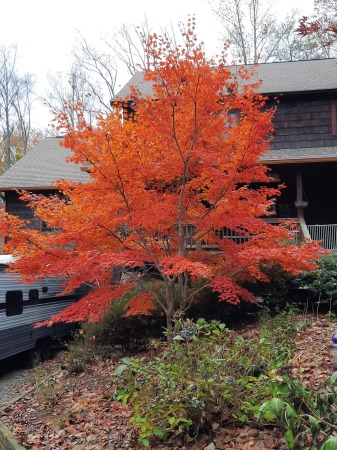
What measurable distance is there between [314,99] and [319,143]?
5.29 ft

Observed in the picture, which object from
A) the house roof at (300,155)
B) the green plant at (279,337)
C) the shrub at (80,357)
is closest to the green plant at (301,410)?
the green plant at (279,337)

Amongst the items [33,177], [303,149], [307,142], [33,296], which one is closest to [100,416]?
[33,296]

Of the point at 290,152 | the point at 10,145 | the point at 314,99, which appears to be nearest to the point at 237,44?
the point at 314,99

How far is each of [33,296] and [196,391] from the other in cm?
825

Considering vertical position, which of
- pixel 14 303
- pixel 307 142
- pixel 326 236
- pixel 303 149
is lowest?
pixel 14 303

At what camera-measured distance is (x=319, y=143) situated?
1534 centimetres

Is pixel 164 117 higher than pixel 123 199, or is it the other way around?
pixel 164 117

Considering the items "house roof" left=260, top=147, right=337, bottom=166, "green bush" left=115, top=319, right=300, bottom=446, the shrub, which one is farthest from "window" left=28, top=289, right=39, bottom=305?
"house roof" left=260, top=147, right=337, bottom=166

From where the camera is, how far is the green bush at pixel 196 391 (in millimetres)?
4422

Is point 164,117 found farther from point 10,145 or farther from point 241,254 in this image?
point 10,145

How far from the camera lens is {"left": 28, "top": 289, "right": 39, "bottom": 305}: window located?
1162 centimetres

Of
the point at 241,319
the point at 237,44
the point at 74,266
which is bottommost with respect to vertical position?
the point at 241,319

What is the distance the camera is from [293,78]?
16.8 metres

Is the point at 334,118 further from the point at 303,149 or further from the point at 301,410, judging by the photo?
the point at 301,410
